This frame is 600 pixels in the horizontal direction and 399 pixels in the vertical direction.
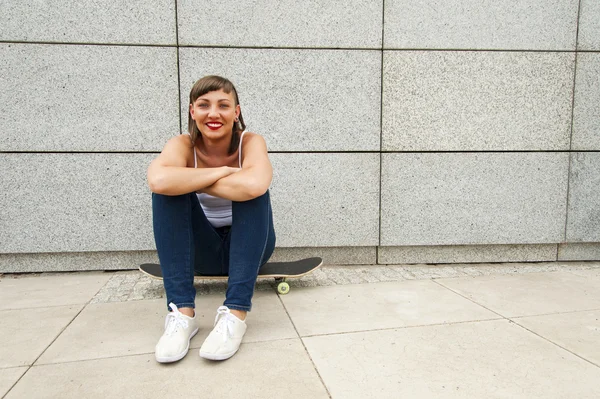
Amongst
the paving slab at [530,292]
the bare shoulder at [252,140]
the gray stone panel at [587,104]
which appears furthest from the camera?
the gray stone panel at [587,104]

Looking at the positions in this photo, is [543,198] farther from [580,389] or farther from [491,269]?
[580,389]

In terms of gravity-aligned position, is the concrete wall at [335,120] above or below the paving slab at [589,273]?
above

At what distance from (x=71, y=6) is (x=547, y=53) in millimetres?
3716

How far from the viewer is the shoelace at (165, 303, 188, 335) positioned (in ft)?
6.30

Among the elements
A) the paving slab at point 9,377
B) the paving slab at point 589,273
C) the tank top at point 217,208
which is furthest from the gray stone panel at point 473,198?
the paving slab at point 9,377

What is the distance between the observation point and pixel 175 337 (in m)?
1.87

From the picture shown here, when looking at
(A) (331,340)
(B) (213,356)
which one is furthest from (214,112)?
(A) (331,340)

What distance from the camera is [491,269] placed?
3.38 m

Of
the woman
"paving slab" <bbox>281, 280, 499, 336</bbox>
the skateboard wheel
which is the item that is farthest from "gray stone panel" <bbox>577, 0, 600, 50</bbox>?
the skateboard wheel

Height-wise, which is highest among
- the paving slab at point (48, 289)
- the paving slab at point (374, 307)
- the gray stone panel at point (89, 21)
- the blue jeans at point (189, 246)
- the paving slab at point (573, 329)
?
the gray stone panel at point (89, 21)

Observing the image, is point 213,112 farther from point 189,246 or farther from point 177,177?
point 189,246

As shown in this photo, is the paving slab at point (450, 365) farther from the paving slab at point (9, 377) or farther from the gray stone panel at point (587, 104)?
the gray stone panel at point (587, 104)

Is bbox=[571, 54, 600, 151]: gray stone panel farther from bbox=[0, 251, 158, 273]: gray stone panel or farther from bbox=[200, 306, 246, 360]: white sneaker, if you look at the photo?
bbox=[0, 251, 158, 273]: gray stone panel

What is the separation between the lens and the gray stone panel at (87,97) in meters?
3.08
